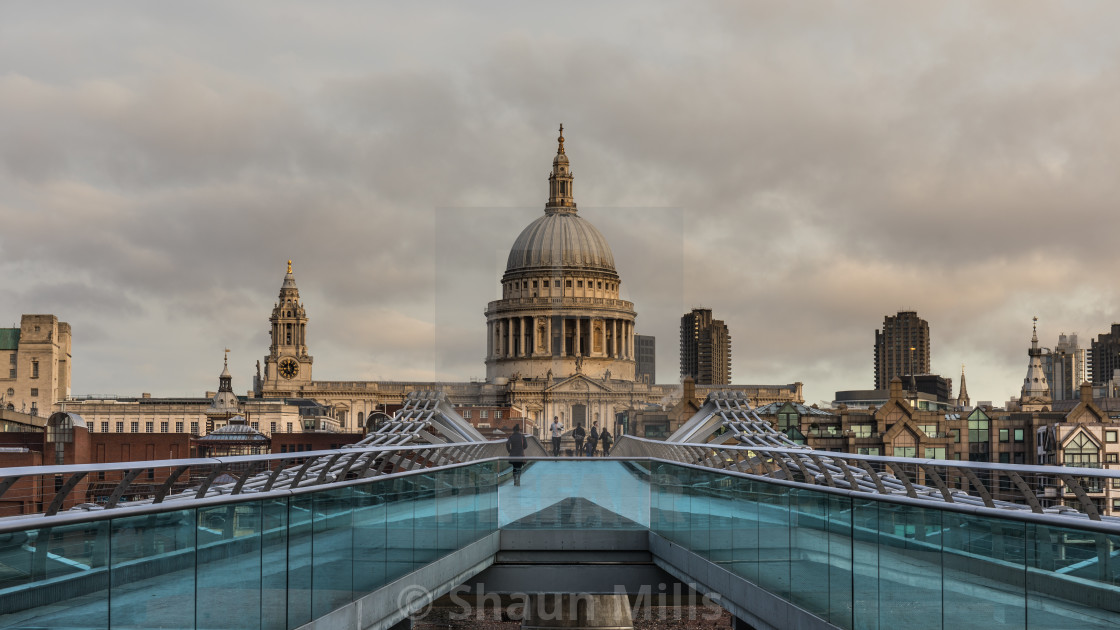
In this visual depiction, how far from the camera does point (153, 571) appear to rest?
8188 millimetres

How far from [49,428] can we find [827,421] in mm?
53609

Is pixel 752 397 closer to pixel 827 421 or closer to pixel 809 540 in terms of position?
pixel 827 421

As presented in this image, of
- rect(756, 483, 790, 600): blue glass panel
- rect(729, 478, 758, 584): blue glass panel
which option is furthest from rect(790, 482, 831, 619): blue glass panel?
rect(729, 478, 758, 584): blue glass panel

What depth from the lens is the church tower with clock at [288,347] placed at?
535 feet

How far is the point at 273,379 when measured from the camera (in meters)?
163

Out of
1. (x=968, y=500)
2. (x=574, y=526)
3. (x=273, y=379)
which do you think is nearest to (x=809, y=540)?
(x=968, y=500)

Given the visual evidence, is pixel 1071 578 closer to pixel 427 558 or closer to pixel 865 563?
pixel 865 563

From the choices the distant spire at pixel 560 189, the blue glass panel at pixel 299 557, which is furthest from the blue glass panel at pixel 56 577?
the distant spire at pixel 560 189

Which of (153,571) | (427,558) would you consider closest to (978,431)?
(427,558)

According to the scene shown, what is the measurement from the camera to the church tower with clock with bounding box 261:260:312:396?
535 ft

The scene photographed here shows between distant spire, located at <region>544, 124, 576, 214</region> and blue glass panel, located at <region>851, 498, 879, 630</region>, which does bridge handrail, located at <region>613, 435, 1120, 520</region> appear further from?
distant spire, located at <region>544, 124, 576, 214</region>

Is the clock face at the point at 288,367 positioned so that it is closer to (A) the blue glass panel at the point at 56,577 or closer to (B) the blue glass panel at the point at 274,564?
(B) the blue glass panel at the point at 274,564

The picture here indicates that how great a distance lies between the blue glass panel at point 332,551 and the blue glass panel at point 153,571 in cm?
197

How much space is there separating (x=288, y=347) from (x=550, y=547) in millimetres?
150355
